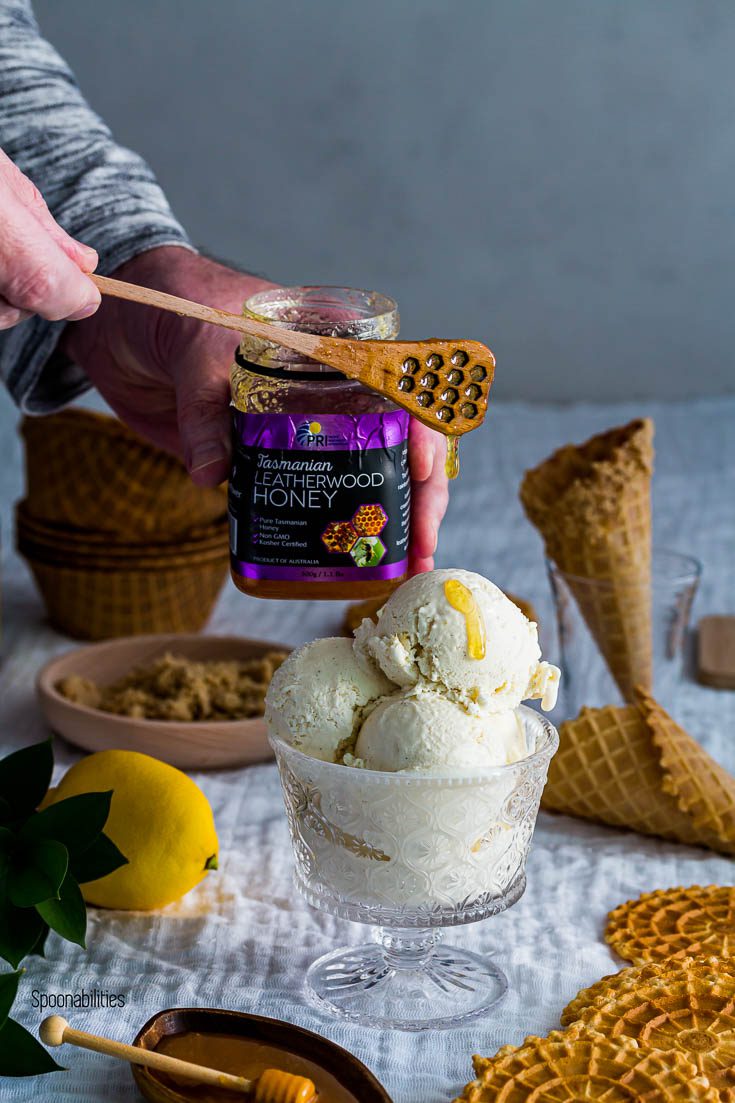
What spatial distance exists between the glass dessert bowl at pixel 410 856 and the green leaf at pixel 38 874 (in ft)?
0.61

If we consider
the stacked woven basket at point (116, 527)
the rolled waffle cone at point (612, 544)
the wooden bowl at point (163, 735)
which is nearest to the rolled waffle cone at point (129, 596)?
the stacked woven basket at point (116, 527)

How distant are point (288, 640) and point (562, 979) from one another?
915mm

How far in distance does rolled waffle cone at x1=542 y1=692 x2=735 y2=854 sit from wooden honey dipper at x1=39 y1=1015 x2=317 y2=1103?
55 cm

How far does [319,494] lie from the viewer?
112 centimetres

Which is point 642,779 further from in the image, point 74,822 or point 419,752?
point 74,822

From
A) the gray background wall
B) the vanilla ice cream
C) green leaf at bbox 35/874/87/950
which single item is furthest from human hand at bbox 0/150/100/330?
the gray background wall

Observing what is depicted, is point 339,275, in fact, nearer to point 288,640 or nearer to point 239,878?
point 288,640

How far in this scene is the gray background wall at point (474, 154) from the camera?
309cm

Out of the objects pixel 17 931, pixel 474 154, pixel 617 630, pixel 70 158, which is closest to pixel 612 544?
pixel 617 630

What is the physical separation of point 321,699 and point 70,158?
81cm

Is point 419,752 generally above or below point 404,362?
below

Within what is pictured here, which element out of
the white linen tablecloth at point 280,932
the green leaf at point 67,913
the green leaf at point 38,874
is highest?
the green leaf at point 38,874

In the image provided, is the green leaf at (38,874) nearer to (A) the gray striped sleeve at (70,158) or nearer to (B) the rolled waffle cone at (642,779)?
(B) the rolled waffle cone at (642,779)

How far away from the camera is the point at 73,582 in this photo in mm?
1956
